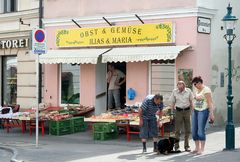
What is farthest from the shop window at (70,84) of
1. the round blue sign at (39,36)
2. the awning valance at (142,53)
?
the round blue sign at (39,36)

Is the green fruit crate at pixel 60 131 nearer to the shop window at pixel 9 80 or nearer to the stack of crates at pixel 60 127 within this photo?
the stack of crates at pixel 60 127

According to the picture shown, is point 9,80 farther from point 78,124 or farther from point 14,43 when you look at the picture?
point 78,124

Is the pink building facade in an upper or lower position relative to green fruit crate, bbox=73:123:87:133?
upper

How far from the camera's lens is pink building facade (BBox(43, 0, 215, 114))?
55.5 feet

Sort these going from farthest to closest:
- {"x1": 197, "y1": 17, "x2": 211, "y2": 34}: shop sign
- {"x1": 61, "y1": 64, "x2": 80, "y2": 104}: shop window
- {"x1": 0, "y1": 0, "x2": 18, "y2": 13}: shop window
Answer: {"x1": 0, "y1": 0, "x2": 18, "y2": 13}: shop window, {"x1": 61, "y1": 64, "x2": 80, "y2": 104}: shop window, {"x1": 197, "y1": 17, "x2": 211, "y2": 34}: shop sign

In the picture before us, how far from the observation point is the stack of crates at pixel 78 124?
17781 mm

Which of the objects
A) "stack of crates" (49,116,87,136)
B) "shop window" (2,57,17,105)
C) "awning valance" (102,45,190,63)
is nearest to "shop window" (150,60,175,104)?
"awning valance" (102,45,190,63)

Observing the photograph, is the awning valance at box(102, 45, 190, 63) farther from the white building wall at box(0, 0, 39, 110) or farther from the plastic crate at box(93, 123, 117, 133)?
the white building wall at box(0, 0, 39, 110)

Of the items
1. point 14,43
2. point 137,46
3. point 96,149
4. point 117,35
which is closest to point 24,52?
point 14,43

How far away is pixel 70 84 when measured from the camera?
20.5m

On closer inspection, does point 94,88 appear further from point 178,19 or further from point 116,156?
point 116,156

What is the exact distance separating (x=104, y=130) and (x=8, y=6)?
9419 millimetres

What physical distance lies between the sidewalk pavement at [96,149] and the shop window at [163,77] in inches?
73.6

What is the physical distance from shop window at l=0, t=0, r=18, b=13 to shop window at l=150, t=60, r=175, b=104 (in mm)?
7577
